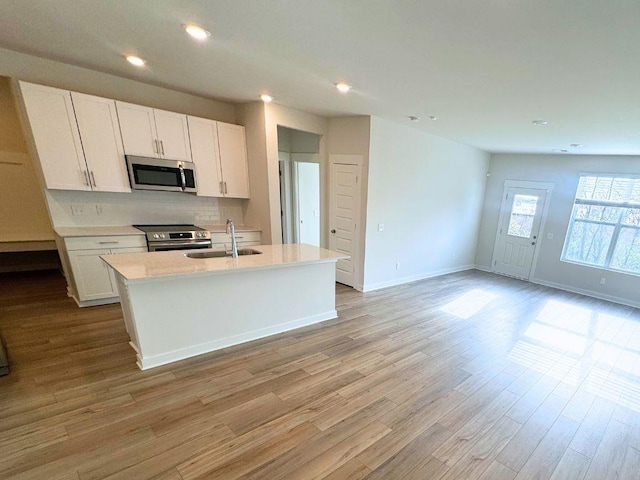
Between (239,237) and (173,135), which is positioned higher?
(173,135)

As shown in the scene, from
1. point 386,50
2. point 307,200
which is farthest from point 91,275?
point 386,50

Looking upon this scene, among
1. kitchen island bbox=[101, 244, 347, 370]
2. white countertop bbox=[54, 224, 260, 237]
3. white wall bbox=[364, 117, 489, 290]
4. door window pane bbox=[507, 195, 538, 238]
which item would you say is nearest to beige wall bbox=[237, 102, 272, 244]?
white countertop bbox=[54, 224, 260, 237]

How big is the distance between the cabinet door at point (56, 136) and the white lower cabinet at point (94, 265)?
0.70m

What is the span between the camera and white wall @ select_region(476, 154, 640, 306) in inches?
194

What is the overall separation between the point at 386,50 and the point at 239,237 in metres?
3.24

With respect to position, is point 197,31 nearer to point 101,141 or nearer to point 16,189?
point 101,141

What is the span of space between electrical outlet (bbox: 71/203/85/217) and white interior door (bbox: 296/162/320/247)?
11.2ft

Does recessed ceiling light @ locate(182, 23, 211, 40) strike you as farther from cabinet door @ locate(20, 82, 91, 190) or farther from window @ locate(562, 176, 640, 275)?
window @ locate(562, 176, 640, 275)

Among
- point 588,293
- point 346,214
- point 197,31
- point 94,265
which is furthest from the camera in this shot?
point 588,293

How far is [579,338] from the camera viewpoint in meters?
3.45

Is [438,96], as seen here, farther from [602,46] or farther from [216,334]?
[216,334]

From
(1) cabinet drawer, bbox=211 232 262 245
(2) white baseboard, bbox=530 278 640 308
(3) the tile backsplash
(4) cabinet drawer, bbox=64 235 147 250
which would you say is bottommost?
(2) white baseboard, bbox=530 278 640 308

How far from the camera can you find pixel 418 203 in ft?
16.9

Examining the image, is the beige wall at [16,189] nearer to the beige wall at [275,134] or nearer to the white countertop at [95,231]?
the white countertop at [95,231]
